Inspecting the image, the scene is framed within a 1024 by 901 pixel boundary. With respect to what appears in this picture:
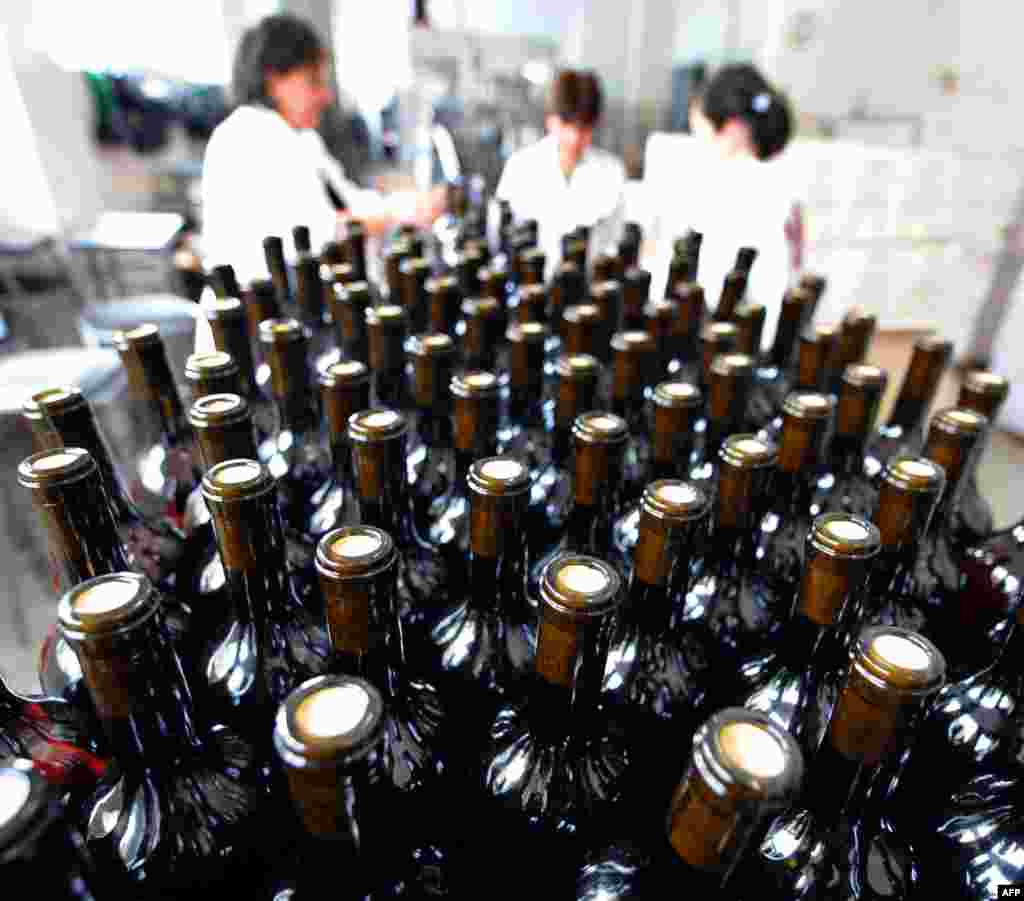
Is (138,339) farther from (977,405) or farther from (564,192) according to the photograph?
(564,192)

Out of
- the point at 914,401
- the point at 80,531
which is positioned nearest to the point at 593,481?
the point at 80,531

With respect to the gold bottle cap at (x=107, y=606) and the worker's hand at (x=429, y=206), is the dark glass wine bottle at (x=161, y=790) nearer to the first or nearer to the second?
the gold bottle cap at (x=107, y=606)

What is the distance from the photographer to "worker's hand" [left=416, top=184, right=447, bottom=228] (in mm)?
1531

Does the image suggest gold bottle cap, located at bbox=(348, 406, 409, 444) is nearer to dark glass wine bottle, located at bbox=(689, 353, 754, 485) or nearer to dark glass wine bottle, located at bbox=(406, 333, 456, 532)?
dark glass wine bottle, located at bbox=(406, 333, 456, 532)

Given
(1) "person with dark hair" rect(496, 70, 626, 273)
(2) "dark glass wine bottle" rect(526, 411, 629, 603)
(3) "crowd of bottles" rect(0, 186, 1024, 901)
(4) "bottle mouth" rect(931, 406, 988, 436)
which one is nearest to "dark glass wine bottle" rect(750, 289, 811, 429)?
(3) "crowd of bottles" rect(0, 186, 1024, 901)

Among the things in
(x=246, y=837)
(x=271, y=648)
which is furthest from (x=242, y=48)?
(x=246, y=837)

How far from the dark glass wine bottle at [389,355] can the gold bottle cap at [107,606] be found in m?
0.42

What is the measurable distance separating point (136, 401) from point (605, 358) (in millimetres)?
529

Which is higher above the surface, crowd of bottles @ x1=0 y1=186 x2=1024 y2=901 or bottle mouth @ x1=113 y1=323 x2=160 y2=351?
bottle mouth @ x1=113 y1=323 x2=160 y2=351

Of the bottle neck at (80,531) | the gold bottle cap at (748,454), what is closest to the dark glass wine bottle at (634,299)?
the gold bottle cap at (748,454)

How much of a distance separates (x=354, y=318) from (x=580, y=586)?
54 cm

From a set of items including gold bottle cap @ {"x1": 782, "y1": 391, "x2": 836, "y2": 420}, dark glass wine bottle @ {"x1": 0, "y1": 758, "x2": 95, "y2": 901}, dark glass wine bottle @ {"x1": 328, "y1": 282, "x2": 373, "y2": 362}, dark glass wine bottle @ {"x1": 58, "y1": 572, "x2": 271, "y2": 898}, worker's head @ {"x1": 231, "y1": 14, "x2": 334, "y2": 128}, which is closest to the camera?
dark glass wine bottle @ {"x1": 0, "y1": 758, "x2": 95, "y2": 901}

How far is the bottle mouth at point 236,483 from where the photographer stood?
15.2 inches

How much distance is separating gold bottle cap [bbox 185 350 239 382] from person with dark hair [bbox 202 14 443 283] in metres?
0.74
